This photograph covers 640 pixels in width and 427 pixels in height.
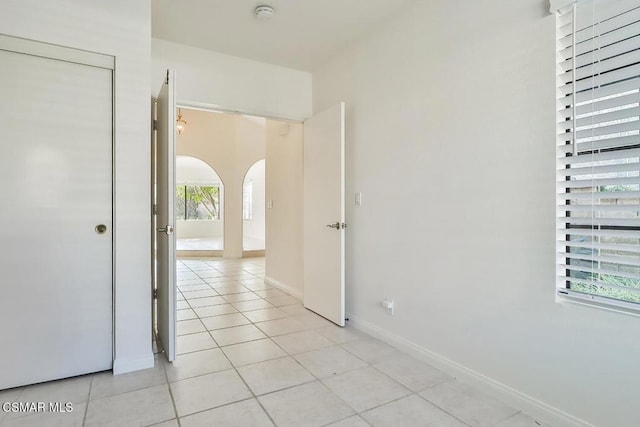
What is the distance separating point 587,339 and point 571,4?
5.23 ft

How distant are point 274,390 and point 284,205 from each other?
9.12 ft

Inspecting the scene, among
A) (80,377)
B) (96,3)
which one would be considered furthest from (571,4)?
(80,377)

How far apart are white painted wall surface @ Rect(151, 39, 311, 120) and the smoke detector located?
0.83 meters

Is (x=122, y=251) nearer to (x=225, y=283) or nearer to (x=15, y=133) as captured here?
(x=15, y=133)

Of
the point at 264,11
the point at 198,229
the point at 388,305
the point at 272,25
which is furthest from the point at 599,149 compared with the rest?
the point at 198,229

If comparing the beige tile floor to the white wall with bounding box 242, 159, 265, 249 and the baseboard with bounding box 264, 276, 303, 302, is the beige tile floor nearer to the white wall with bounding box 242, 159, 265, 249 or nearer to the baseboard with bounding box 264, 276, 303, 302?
the baseboard with bounding box 264, 276, 303, 302

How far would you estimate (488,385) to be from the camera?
202 centimetres

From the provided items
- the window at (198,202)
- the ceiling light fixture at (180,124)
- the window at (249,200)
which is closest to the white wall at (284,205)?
the ceiling light fixture at (180,124)

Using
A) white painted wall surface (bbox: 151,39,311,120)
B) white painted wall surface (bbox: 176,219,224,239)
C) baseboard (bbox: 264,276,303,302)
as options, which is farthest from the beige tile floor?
white painted wall surface (bbox: 176,219,224,239)

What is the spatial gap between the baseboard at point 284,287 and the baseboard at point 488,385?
4.63 ft

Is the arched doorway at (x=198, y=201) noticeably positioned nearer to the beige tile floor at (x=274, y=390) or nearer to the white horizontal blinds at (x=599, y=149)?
the beige tile floor at (x=274, y=390)

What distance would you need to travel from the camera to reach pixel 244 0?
251 centimetres

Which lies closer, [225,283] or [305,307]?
[305,307]

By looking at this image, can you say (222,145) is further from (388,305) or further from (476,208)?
(476,208)
